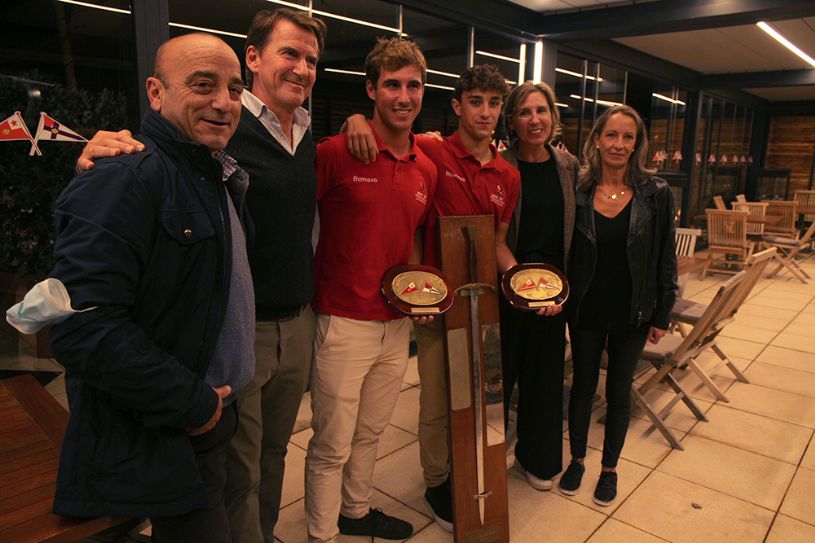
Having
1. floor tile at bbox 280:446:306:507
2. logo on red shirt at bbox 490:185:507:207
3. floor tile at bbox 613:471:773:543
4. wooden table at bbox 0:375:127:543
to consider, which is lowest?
floor tile at bbox 613:471:773:543

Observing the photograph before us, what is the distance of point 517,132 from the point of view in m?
2.45

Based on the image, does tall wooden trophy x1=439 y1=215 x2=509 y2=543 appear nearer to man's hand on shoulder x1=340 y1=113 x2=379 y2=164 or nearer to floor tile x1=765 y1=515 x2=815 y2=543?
man's hand on shoulder x1=340 y1=113 x2=379 y2=164

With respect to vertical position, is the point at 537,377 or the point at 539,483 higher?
the point at 537,377

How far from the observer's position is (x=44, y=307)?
992 mm

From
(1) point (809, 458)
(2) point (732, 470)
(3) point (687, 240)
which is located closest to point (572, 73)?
(3) point (687, 240)

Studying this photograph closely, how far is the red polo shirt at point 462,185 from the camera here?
2.23 metres

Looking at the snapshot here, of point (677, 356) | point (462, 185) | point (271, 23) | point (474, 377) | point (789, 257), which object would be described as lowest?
point (789, 257)

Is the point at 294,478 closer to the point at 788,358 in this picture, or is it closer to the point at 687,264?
the point at 687,264

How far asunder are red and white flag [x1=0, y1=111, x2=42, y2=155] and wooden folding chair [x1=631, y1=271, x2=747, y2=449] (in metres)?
3.29

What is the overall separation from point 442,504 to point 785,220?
32.1 feet

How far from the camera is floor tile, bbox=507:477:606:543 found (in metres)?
2.37

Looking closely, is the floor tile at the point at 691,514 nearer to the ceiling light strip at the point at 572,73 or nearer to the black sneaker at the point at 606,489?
the black sneaker at the point at 606,489

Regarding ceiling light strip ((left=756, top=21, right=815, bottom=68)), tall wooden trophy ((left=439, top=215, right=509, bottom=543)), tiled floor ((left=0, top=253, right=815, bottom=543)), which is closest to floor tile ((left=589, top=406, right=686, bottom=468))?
tiled floor ((left=0, top=253, right=815, bottom=543))

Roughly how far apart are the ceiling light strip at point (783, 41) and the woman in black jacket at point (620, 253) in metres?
4.47
